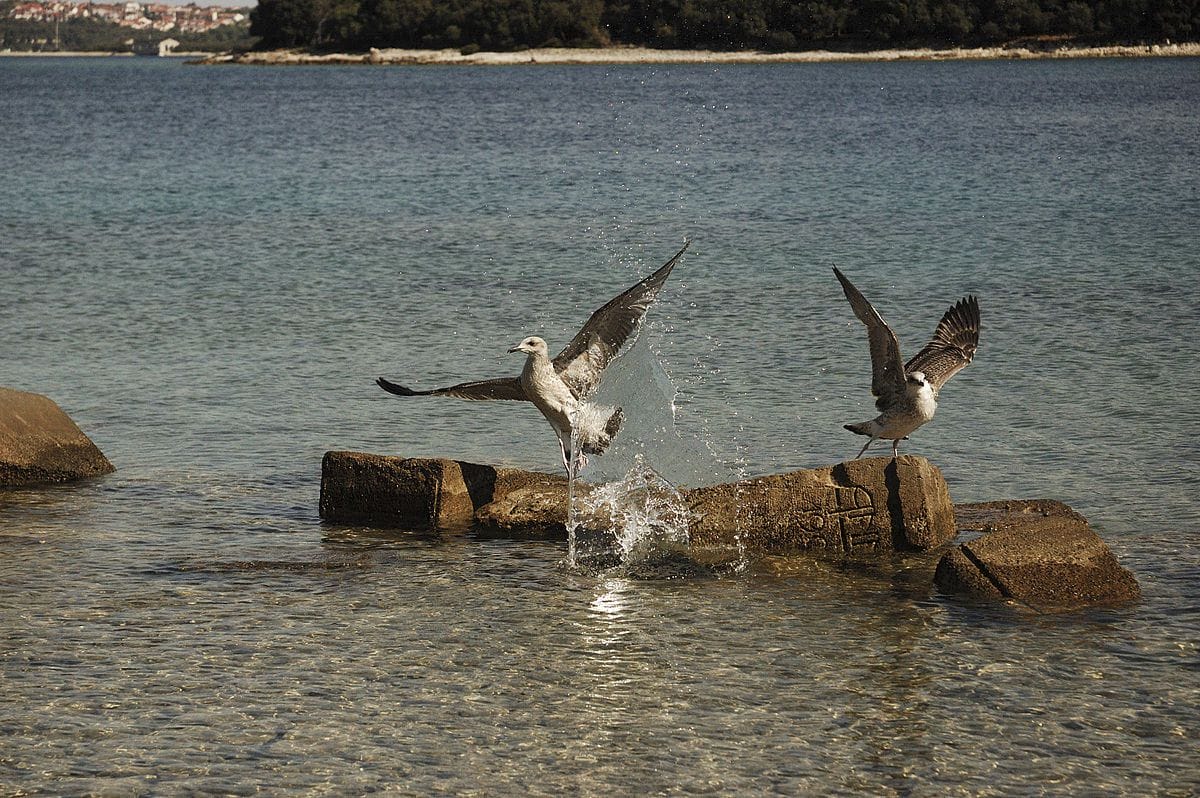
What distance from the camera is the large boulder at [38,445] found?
1172cm

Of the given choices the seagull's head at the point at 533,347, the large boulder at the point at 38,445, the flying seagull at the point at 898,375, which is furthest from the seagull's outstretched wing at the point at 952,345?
the large boulder at the point at 38,445

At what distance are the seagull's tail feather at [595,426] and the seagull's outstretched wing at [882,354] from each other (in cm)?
177

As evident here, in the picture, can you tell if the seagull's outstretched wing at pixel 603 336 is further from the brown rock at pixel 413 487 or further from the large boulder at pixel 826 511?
the large boulder at pixel 826 511

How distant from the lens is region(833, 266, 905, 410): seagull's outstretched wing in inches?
404

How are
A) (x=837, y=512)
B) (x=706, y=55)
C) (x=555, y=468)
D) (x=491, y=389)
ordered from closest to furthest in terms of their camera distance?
(x=837, y=512) < (x=491, y=389) < (x=555, y=468) < (x=706, y=55)

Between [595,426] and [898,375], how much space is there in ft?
6.57

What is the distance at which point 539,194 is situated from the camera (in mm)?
35250

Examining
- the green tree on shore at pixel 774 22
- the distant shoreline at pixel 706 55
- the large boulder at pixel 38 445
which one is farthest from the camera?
the distant shoreline at pixel 706 55

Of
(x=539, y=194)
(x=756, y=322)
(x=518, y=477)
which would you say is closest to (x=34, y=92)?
(x=539, y=194)

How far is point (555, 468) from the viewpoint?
1264 cm

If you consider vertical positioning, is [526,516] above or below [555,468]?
above

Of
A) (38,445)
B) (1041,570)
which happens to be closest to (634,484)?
(1041,570)

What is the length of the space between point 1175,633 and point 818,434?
5196mm

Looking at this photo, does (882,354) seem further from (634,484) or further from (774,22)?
(774,22)
